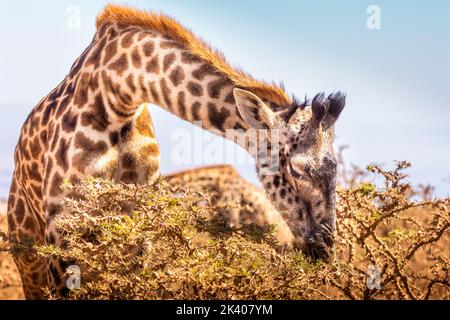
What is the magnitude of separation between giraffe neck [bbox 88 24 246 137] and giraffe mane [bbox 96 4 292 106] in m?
0.05

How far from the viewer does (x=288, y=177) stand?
668 centimetres

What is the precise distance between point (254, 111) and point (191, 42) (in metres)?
1.14

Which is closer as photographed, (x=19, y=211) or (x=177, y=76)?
(x=177, y=76)

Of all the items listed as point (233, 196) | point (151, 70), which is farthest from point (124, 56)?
point (233, 196)

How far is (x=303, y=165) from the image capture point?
6559mm

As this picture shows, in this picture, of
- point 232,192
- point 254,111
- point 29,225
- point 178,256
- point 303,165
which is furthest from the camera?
point 232,192

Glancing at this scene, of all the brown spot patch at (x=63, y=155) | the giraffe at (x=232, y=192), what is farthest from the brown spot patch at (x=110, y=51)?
the giraffe at (x=232, y=192)

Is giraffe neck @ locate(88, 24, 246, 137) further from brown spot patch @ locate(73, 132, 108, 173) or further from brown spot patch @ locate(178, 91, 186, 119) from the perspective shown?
brown spot patch @ locate(73, 132, 108, 173)

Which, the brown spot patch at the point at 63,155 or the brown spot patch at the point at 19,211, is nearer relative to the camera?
the brown spot patch at the point at 63,155

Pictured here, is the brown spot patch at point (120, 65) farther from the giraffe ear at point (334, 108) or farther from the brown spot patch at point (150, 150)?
the giraffe ear at point (334, 108)

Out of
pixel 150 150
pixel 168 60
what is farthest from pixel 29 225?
pixel 168 60

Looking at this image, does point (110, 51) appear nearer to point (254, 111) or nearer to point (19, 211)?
point (254, 111)

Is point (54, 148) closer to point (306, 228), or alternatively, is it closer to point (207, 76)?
point (207, 76)

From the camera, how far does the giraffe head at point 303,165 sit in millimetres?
6469
